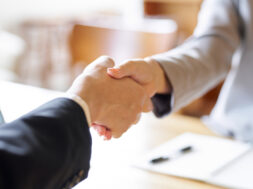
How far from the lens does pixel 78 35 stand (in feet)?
7.23

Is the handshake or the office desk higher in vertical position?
the handshake

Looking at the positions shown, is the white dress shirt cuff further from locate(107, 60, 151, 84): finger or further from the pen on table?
the pen on table

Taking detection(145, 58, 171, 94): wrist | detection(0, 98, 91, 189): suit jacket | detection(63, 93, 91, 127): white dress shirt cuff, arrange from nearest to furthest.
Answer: detection(0, 98, 91, 189): suit jacket
detection(63, 93, 91, 127): white dress shirt cuff
detection(145, 58, 171, 94): wrist

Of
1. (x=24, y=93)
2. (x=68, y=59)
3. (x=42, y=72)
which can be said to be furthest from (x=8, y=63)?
(x=24, y=93)

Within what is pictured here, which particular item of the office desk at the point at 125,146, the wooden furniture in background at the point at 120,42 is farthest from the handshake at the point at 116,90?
the wooden furniture in background at the point at 120,42

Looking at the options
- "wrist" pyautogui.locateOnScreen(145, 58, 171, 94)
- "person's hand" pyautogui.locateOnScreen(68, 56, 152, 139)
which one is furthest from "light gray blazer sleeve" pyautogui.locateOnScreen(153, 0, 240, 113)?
"person's hand" pyautogui.locateOnScreen(68, 56, 152, 139)

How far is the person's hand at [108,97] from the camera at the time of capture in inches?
26.7

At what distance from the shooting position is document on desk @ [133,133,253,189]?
2.65 feet

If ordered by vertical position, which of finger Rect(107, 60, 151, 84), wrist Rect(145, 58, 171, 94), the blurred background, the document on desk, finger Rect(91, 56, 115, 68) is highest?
finger Rect(91, 56, 115, 68)

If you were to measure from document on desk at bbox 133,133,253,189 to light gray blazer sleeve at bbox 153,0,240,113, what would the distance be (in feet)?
0.36

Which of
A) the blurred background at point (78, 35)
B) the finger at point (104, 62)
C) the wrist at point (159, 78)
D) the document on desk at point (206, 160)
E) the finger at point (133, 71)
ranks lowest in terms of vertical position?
the blurred background at point (78, 35)

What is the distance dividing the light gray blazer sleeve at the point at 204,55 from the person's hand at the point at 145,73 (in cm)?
3

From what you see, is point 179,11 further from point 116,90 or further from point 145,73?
point 116,90

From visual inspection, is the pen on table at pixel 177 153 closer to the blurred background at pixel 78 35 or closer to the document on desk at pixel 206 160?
the document on desk at pixel 206 160
